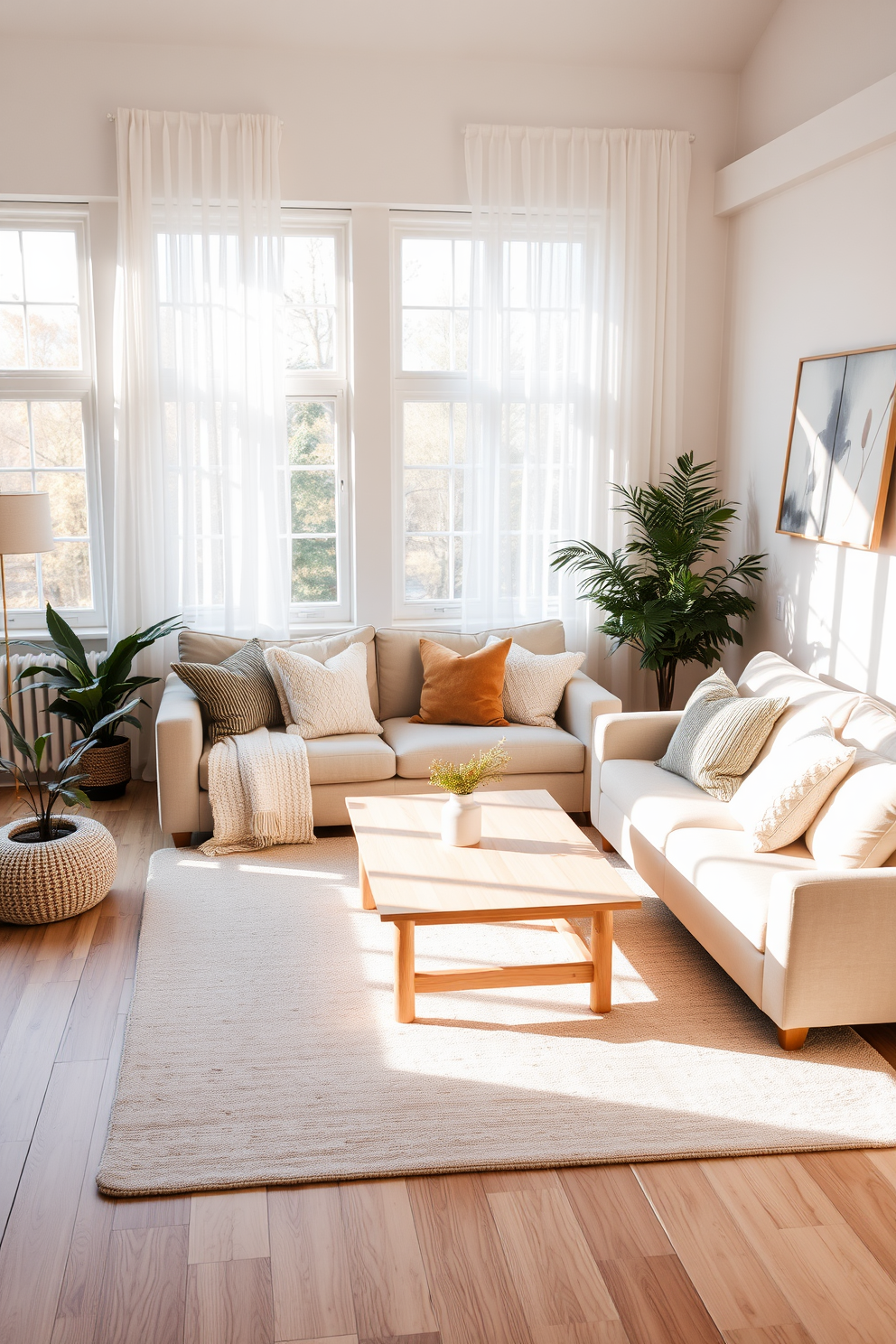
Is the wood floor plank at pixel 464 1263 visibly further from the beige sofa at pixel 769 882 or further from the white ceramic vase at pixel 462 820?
the white ceramic vase at pixel 462 820

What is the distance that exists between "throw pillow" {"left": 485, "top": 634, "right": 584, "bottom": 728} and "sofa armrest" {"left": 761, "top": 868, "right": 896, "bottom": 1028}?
2124 millimetres

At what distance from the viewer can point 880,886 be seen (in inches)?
113

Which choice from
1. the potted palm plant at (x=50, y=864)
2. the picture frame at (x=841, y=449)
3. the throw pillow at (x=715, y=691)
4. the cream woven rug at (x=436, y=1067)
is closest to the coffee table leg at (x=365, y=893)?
the cream woven rug at (x=436, y=1067)

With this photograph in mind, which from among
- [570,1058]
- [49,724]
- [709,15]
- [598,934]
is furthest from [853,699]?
[49,724]

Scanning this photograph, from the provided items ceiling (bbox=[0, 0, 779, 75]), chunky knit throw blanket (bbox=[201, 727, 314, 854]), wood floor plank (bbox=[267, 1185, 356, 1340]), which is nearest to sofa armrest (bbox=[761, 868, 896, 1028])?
wood floor plank (bbox=[267, 1185, 356, 1340])

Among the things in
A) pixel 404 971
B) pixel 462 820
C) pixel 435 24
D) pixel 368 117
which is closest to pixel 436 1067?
pixel 404 971

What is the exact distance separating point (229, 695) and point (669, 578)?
6.73 ft

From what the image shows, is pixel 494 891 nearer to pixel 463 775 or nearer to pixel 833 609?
pixel 463 775

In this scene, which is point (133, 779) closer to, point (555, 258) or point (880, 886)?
point (555, 258)

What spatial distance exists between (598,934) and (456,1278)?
1.14m

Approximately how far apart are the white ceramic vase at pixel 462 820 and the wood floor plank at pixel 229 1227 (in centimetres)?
127

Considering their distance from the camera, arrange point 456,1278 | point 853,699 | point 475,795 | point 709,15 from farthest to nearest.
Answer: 1. point 709,15
2. point 475,795
3. point 853,699
4. point 456,1278

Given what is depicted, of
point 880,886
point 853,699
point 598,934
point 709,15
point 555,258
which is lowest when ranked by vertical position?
point 598,934

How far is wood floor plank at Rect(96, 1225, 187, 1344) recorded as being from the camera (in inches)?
81.5
